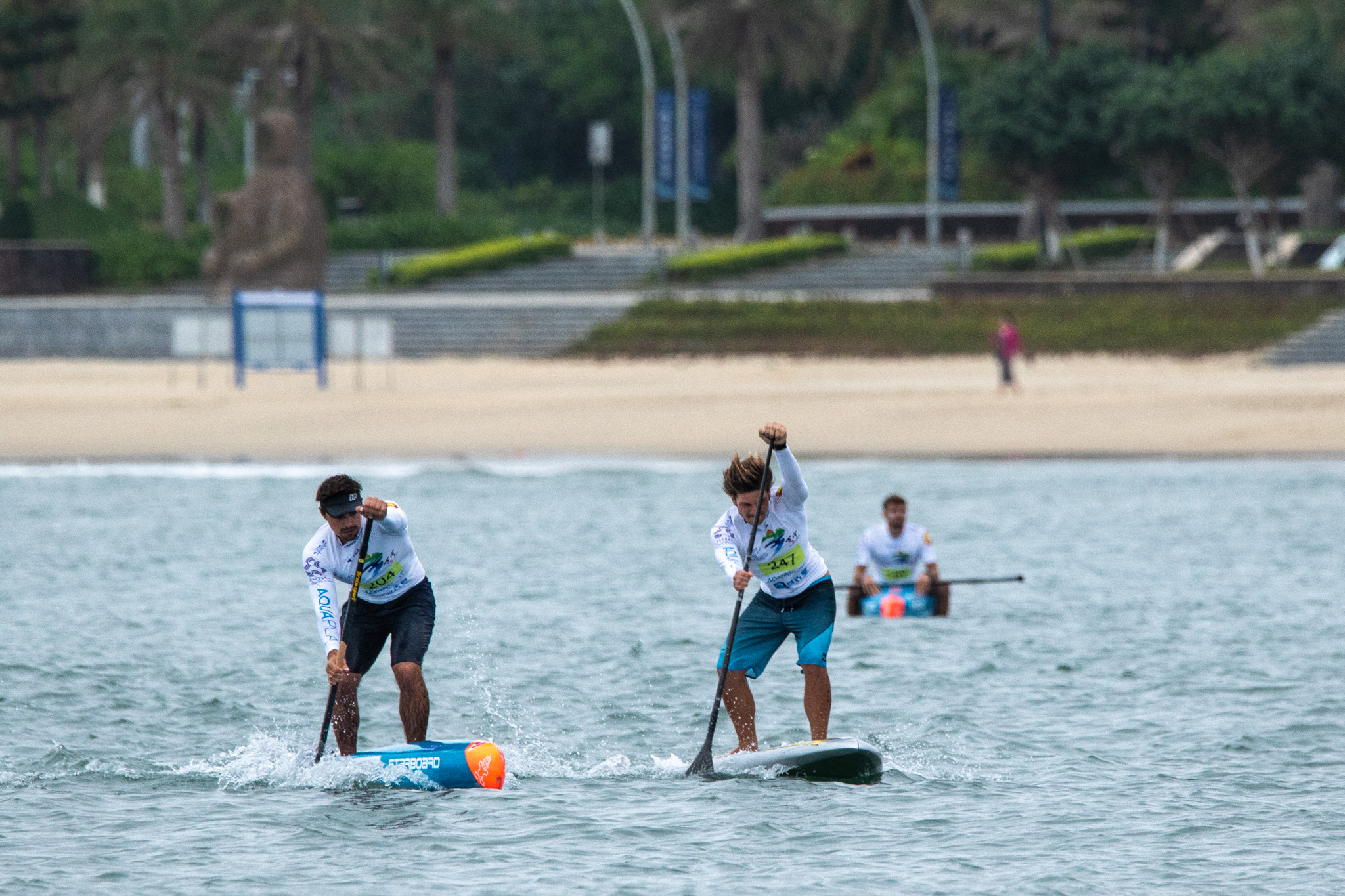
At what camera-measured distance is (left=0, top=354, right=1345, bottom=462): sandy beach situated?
1179 inches

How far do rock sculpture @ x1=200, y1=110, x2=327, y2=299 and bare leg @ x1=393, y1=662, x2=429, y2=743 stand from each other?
38980mm

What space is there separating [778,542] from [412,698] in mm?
2269

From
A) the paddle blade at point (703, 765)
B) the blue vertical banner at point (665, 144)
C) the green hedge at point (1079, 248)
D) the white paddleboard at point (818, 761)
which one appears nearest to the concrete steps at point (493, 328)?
the green hedge at point (1079, 248)

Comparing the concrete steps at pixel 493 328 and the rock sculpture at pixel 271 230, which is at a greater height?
the rock sculpture at pixel 271 230

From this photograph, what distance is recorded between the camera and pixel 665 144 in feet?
195

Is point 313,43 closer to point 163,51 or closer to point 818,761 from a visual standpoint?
point 163,51

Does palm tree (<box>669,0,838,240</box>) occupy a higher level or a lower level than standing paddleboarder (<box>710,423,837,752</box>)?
higher

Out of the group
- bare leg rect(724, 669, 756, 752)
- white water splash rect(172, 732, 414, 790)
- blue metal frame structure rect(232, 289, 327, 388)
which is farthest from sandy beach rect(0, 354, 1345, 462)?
bare leg rect(724, 669, 756, 752)

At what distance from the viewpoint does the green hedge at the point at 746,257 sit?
164 ft

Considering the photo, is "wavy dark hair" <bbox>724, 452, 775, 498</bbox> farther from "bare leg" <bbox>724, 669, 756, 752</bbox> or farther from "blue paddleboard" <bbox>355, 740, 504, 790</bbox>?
"blue paddleboard" <bbox>355, 740, 504, 790</bbox>

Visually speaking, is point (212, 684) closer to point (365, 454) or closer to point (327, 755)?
point (327, 755)

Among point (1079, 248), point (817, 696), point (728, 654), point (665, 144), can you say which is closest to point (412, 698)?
point (728, 654)

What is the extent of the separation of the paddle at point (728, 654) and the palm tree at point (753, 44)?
47.8m

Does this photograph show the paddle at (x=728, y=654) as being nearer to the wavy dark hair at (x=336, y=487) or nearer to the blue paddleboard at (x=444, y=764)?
the blue paddleboard at (x=444, y=764)
